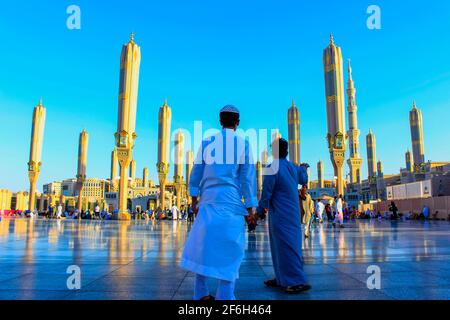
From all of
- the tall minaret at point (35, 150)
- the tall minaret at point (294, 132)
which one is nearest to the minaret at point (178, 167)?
the tall minaret at point (294, 132)

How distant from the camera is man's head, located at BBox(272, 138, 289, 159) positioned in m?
3.78

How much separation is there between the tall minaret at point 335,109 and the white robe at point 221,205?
27932 millimetres

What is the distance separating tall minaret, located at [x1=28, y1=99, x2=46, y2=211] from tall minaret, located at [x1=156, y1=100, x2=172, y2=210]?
12968mm

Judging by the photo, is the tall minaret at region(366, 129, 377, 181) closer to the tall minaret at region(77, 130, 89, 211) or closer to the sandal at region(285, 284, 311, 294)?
the tall minaret at region(77, 130, 89, 211)

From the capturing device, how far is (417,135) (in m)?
46.9

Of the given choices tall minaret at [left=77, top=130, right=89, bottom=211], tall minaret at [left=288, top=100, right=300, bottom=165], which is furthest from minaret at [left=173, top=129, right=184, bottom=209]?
tall minaret at [left=288, top=100, right=300, bottom=165]

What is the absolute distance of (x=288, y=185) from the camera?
3.63 m

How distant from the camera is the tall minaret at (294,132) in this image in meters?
37.7

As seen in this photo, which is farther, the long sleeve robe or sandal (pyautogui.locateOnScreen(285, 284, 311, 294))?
the long sleeve robe

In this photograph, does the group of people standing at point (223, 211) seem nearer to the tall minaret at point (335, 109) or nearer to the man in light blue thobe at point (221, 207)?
the man in light blue thobe at point (221, 207)
